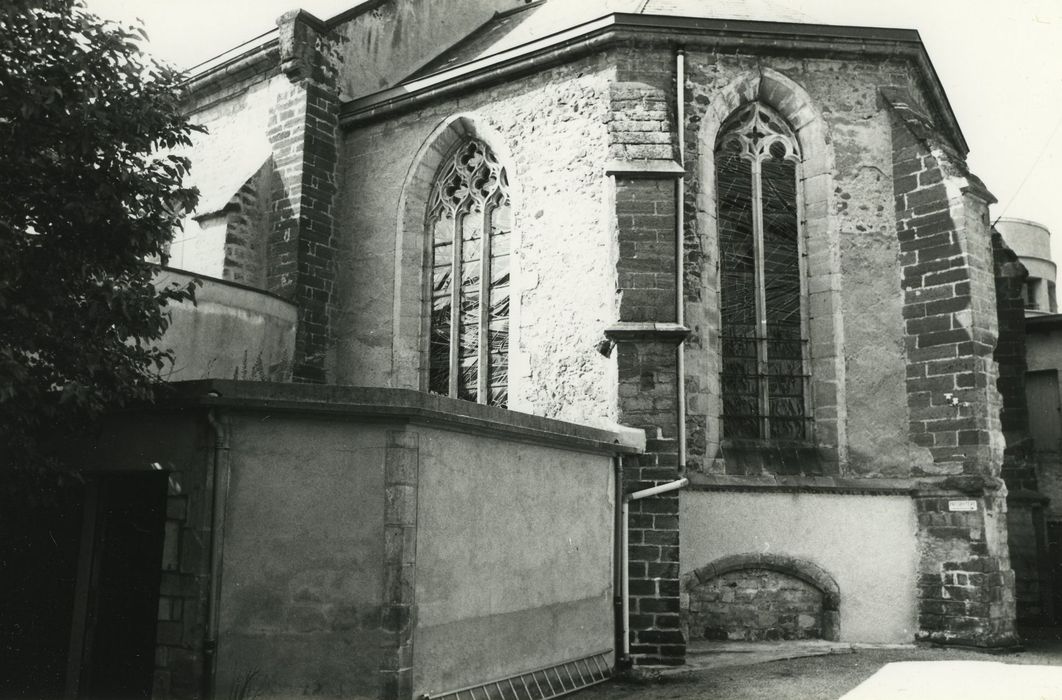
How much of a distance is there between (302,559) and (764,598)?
5.57m

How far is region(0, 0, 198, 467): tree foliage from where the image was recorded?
566 centimetres

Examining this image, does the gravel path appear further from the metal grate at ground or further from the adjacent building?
the adjacent building

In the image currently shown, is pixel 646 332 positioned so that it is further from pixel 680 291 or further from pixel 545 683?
pixel 545 683

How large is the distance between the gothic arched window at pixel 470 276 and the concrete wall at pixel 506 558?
3.39m

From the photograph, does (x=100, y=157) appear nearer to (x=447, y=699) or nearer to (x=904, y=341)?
(x=447, y=699)

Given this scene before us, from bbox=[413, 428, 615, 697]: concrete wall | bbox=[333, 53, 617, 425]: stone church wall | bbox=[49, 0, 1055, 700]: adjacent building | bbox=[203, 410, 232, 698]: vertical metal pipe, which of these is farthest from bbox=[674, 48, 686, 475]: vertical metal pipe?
bbox=[203, 410, 232, 698]: vertical metal pipe

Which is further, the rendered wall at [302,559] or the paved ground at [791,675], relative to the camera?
the paved ground at [791,675]

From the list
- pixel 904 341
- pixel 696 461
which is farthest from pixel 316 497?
pixel 904 341

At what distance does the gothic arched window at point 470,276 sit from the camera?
11.5 m

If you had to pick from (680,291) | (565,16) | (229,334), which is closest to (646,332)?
(680,291)

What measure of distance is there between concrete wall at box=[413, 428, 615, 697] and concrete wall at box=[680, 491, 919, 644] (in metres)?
1.68

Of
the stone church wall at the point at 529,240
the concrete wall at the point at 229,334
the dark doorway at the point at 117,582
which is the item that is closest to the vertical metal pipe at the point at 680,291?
the stone church wall at the point at 529,240

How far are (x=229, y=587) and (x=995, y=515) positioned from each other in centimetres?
786

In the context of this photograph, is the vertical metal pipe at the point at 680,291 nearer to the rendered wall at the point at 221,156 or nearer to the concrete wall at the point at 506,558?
the concrete wall at the point at 506,558
